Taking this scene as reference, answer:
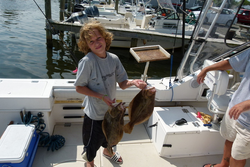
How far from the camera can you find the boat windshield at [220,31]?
104 inches

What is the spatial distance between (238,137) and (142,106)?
126 cm

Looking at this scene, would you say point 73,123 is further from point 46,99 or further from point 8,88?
point 8,88

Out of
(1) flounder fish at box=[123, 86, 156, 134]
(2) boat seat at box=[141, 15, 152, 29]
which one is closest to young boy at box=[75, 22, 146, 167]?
(1) flounder fish at box=[123, 86, 156, 134]

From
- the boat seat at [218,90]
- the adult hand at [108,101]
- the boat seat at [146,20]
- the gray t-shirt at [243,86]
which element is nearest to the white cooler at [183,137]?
the boat seat at [218,90]

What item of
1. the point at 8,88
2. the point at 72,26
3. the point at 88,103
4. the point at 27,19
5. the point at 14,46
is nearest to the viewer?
the point at 88,103

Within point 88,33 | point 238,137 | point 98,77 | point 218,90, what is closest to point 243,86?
point 218,90

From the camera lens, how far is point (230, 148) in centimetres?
251

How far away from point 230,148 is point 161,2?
32.0 ft

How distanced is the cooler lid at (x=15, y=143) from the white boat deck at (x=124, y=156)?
531 millimetres

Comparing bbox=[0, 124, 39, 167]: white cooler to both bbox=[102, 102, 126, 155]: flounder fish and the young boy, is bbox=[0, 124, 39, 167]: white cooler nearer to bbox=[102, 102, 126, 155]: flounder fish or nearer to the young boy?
the young boy

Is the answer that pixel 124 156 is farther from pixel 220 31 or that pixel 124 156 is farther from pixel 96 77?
pixel 220 31

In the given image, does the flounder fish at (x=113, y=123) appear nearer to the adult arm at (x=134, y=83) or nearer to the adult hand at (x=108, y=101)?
the adult hand at (x=108, y=101)

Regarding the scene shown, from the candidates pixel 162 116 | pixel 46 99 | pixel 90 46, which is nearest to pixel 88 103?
pixel 90 46

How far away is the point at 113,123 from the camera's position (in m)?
2.02
